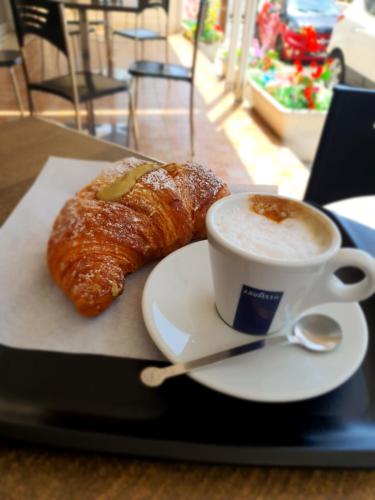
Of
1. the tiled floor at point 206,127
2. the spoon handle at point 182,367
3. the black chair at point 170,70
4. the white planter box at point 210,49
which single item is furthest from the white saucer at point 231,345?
the white planter box at point 210,49

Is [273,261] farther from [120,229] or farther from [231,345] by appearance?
[120,229]

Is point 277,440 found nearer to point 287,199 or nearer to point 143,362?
point 143,362

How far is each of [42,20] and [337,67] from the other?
6.70 feet

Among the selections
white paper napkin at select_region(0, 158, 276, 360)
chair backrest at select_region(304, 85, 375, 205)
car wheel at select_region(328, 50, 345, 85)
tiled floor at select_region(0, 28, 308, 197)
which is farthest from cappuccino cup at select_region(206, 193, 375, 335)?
car wheel at select_region(328, 50, 345, 85)

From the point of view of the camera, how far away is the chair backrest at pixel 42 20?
1.66 metres

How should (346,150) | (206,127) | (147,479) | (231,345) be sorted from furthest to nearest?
(206,127) → (346,150) → (231,345) → (147,479)

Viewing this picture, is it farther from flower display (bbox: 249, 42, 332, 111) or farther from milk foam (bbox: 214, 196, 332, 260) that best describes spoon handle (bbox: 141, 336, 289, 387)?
flower display (bbox: 249, 42, 332, 111)

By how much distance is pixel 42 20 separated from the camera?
5.74ft

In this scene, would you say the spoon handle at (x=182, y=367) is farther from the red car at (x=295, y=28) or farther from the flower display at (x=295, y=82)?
the red car at (x=295, y=28)

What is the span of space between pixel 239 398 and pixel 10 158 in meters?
0.77

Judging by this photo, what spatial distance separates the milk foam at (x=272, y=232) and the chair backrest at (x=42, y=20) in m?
1.61

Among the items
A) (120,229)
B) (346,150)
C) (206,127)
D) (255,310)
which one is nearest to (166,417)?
(255,310)

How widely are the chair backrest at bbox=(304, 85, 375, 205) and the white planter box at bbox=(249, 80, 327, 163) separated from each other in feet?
4.41

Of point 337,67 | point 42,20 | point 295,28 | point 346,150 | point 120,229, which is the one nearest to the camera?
point 120,229
